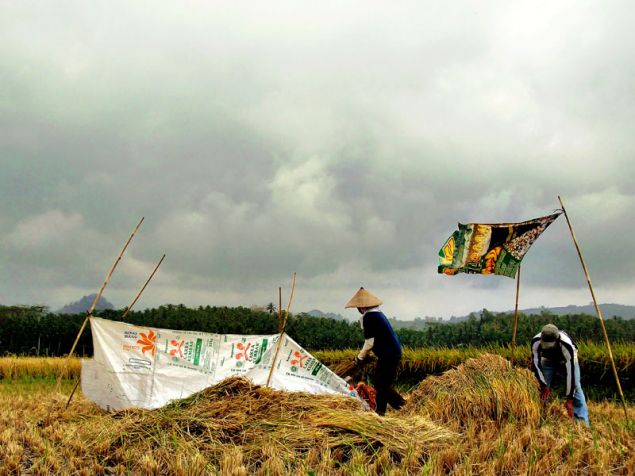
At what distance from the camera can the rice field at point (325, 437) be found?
465cm

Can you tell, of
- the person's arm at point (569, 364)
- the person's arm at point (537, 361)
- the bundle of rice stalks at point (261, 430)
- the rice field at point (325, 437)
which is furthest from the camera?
Result: the person's arm at point (537, 361)

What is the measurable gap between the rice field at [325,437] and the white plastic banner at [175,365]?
0.67 m

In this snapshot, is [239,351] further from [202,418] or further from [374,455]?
[374,455]

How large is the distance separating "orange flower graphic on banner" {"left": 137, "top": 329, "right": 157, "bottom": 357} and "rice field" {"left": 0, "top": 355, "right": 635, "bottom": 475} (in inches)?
45.2

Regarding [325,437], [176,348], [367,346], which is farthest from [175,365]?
[325,437]

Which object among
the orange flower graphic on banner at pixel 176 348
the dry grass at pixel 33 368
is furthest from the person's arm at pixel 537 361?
the dry grass at pixel 33 368

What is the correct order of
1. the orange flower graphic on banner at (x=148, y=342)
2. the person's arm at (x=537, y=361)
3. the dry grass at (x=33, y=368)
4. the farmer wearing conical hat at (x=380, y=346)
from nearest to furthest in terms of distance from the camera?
the person's arm at (x=537, y=361) → the farmer wearing conical hat at (x=380, y=346) → the orange flower graphic on banner at (x=148, y=342) → the dry grass at (x=33, y=368)

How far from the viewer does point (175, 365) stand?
26.1ft

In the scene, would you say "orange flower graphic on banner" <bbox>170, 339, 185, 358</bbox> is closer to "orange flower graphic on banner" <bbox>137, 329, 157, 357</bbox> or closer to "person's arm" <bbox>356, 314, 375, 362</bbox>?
"orange flower graphic on banner" <bbox>137, 329, 157, 357</bbox>

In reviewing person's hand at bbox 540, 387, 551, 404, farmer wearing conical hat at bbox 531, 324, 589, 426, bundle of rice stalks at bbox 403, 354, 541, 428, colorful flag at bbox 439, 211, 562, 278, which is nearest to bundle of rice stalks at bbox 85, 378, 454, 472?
bundle of rice stalks at bbox 403, 354, 541, 428

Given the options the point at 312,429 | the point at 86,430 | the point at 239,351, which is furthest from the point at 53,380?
the point at 312,429

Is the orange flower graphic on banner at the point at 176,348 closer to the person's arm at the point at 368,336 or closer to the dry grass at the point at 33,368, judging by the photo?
the person's arm at the point at 368,336

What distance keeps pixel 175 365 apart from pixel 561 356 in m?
5.32

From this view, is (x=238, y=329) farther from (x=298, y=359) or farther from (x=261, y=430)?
(x=261, y=430)
